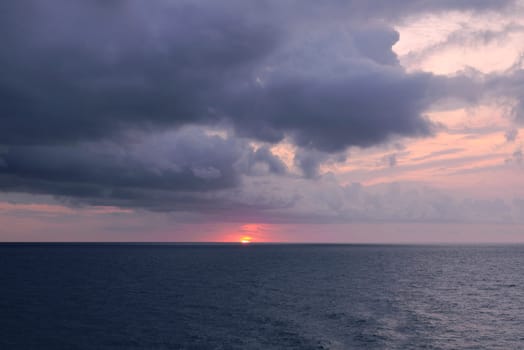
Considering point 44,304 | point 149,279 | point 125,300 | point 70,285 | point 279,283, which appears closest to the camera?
point 44,304

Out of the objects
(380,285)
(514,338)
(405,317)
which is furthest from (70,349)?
(380,285)

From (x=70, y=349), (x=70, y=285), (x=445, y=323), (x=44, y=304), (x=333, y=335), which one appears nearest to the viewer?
(x=70, y=349)

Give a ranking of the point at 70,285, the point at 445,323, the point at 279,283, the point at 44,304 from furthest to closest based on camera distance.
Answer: the point at 279,283
the point at 70,285
the point at 44,304
the point at 445,323

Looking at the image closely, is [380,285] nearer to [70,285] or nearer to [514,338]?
[514,338]

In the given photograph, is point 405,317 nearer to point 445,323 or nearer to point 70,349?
point 445,323

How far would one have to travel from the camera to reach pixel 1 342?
46219 millimetres

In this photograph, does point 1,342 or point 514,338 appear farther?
point 514,338

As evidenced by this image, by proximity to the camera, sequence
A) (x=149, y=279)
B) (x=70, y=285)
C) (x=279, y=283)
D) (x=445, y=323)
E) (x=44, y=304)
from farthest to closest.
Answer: (x=149, y=279) → (x=279, y=283) → (x=70, y=285) → (x=44, y=304) → (x=445, y=323)

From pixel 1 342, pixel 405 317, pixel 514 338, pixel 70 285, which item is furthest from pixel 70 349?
pixel 70 285

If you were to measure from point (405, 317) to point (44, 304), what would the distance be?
57390 mm

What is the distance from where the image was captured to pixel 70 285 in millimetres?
97188

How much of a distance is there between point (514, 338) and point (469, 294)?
39.0 m

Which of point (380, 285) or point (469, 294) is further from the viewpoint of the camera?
point (380, 285)

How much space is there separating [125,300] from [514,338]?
195ft
